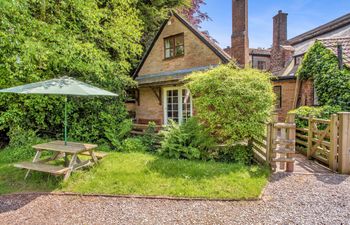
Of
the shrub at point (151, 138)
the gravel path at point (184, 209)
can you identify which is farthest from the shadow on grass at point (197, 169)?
the shrub at point (151, 138)

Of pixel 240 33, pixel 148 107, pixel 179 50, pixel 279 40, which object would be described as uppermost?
pixel 279 40

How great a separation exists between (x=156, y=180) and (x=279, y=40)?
1930cm

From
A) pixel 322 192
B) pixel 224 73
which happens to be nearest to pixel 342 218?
pixel 322 192

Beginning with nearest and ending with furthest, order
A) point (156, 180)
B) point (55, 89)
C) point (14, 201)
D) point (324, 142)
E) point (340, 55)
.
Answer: point (14, 201)
point (55, 89)
point (156, 180)
point (324, 142)
point (340, 55)

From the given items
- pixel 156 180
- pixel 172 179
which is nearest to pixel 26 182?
pixel 156 180

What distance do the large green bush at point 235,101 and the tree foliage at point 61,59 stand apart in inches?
152

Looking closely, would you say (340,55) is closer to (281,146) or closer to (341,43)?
(341,43)

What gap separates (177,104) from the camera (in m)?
11.6

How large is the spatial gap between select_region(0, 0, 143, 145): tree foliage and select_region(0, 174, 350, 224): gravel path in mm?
4337

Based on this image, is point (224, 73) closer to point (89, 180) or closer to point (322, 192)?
point (322, 192)

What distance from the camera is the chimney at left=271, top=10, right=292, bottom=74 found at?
19625mm

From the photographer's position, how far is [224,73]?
6.95 metres

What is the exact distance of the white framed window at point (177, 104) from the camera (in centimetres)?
1116

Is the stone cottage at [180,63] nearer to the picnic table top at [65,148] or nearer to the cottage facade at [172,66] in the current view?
the cottage facade at [172,66]
